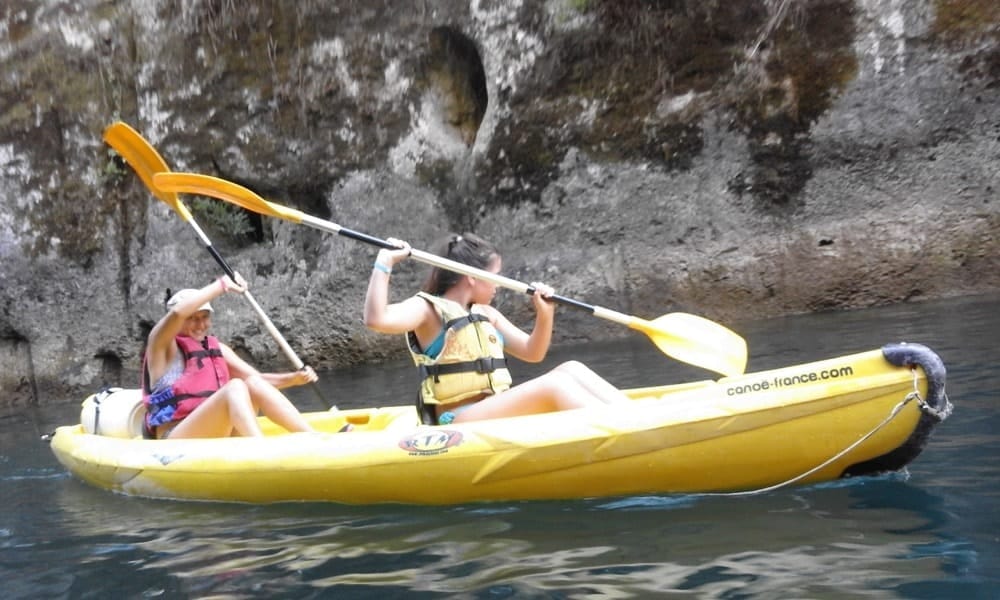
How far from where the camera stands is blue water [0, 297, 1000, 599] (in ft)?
7.40

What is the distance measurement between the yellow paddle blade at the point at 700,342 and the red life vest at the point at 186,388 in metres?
1.88

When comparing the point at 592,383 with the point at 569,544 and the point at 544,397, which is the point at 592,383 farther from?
the point at 569,544

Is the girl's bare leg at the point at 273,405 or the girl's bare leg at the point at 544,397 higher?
the girl's bare leg at the point at 273,405

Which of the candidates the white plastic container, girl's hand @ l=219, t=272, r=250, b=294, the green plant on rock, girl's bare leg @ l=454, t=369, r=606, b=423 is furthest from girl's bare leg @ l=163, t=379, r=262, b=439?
the green plant on rock

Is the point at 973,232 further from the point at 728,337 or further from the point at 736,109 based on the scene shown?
the point at 728,337

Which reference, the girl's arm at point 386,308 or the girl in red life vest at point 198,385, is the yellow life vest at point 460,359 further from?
the girl in red life vest at point 198,385

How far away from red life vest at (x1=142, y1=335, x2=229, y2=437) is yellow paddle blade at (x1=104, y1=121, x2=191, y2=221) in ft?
5.28

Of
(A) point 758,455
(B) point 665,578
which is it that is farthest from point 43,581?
(A) point 758,455

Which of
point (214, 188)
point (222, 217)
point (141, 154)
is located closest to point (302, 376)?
point (214, 188)

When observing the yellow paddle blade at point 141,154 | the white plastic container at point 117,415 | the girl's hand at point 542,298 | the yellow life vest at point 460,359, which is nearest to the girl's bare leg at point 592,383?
the yellow life vest at point 460,359

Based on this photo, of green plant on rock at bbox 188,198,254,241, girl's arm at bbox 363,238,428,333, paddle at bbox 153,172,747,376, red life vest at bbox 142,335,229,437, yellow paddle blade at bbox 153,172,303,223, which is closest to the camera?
girl's arm at bbox 363,238,428,333

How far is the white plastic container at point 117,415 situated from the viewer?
4.57 meters

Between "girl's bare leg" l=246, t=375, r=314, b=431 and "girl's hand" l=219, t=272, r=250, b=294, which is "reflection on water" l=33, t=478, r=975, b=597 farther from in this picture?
"girl's hand" l=219, t=272, r=250, b=294

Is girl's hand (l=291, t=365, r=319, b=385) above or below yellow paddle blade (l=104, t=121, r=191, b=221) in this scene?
below
